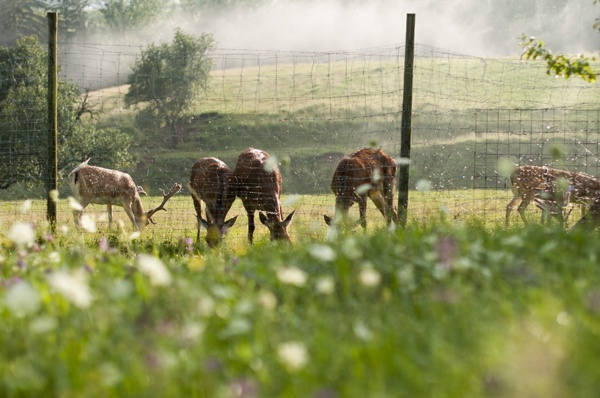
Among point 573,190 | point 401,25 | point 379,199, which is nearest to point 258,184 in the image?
point 379,199

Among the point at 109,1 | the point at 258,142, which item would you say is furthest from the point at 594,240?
the point at 109,1

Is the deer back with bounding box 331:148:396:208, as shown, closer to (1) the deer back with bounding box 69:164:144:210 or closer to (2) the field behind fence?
(1) the deer back with bounding box 69:164:144:210

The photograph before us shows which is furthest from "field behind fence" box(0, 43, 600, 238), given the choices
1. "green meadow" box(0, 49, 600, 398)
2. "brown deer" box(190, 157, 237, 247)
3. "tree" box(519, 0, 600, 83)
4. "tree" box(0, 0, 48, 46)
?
"tree" box(0, 0, 48, 46)

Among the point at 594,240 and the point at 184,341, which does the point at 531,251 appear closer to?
the point at 594,240

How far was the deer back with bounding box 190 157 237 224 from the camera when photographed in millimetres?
13438

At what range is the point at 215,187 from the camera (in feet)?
45.6

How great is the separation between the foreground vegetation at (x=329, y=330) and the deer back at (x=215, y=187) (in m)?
8.05

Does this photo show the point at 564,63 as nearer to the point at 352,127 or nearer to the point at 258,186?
the point at 258,186

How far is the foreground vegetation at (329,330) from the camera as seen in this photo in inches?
129

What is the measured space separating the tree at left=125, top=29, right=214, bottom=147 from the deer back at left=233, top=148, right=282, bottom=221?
3611cm

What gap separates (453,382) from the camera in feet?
10.6

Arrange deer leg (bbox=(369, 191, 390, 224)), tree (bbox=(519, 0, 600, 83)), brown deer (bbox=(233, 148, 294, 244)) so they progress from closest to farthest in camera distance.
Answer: tree (bbox=(519, 0, 600, 83)) < brown deer (bbox=(233, 148, 294, 244)) < deer leg (bbox=(369, 191, 390, 224))

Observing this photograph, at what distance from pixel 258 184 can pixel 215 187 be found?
957 mm

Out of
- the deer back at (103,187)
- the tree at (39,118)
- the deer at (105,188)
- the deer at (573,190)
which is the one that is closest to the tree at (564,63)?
the deer at (573,190)
